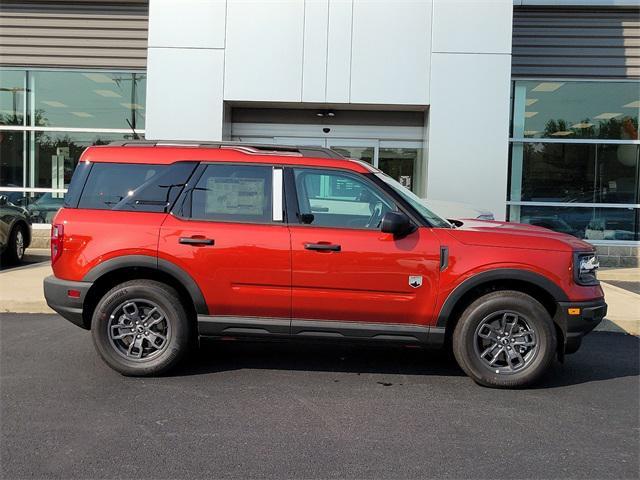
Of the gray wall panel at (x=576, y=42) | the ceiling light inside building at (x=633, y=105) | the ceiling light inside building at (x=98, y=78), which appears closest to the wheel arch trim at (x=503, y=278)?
the gray wall panel at (x=576, y=42)

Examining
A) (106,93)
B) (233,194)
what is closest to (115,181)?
(233,194)

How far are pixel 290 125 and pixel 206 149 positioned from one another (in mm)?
7458

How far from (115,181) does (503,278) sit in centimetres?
348

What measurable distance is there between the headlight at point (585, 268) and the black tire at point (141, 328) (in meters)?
3.36

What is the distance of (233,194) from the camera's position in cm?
480

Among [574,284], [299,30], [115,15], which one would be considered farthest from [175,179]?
[115,15]

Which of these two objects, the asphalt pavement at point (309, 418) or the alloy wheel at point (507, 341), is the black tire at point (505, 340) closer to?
the alloy wheel at point (507, 341)

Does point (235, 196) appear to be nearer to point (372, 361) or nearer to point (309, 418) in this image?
point (309, 418)

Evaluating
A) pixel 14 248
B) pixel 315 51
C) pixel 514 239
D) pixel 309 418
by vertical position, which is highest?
pixel 315 51

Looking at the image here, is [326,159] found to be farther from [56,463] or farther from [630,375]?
[630,375]

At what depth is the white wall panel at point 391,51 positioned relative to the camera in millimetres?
10594


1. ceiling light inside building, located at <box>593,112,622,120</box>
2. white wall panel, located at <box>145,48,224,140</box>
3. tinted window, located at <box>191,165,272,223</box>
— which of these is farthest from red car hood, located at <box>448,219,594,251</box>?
ceiling light inside building, located at <box>593,112,622,120</box>

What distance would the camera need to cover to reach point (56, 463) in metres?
3.24

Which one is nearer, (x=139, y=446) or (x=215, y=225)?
(x=139, y=446)
